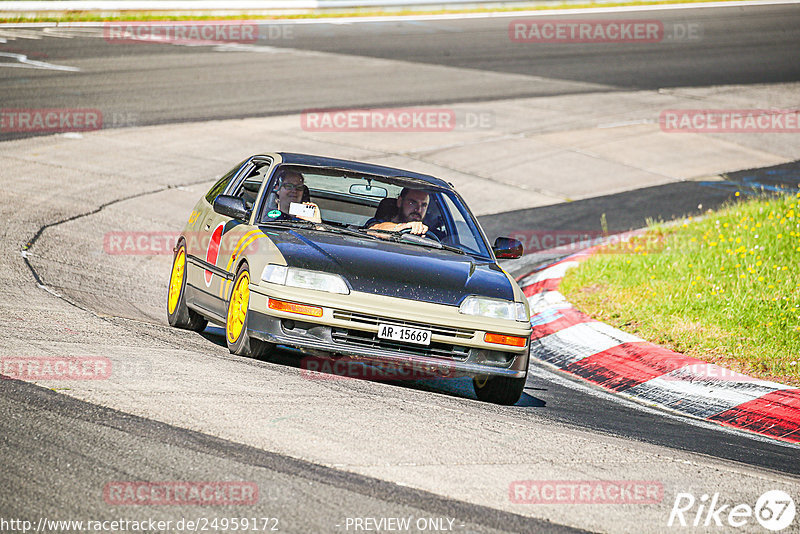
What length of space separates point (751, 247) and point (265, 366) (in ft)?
20.8

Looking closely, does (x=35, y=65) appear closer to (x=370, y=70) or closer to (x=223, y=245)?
(x=370, y=70)

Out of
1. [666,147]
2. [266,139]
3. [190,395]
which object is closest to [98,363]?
[190,395]

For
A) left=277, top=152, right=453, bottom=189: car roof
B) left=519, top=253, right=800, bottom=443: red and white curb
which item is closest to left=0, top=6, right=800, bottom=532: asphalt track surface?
left=519, top=253, right=800, bottom=443: red and white curb

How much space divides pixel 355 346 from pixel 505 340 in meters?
0.99

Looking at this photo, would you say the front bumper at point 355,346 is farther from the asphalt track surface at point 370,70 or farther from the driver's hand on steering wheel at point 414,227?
the asphalt track surface at point 370,70

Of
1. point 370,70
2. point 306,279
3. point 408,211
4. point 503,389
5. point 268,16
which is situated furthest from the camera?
point 268,16

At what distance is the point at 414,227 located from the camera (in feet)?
26.6

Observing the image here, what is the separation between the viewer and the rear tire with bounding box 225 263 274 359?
682 centimetres

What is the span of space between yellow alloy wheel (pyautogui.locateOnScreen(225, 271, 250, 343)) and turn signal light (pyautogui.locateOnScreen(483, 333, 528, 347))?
5.14 ft

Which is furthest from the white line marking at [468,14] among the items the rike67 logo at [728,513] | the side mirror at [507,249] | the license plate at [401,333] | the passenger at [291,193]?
the rike67 logo at [728,513]

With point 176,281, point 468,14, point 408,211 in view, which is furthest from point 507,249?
point 468,14

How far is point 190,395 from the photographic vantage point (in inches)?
223

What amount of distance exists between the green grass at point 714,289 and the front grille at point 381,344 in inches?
113

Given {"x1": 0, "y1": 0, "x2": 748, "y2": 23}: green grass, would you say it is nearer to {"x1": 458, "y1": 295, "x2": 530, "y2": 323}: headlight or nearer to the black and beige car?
the black and beige car
